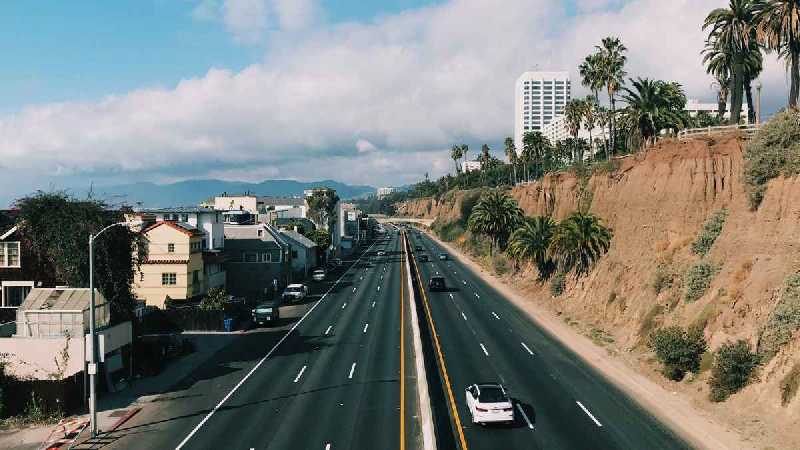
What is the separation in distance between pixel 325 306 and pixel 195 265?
1345 cm

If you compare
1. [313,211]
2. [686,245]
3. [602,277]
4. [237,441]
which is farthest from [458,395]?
[313,211]

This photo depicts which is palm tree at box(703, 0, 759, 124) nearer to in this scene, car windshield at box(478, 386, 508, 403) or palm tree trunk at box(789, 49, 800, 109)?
palm tree trunk at box(789, 49, 800, 109)

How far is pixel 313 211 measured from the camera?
12150cm

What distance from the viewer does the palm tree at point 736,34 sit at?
56719mm

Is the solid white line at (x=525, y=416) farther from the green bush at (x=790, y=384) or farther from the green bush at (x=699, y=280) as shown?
the green bush at (x=699, y=280)

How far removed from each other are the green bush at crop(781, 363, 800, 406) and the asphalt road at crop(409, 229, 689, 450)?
16.7 feet

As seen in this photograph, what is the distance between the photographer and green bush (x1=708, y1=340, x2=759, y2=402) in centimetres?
2816

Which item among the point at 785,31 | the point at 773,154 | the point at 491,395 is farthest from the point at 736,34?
the point at 491,395

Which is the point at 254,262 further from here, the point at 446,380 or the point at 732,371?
the point at 732,371

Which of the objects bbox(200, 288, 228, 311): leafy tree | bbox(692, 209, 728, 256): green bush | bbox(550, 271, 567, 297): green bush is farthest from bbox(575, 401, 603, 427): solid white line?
bbox(550, 271, 567, 297): green bush

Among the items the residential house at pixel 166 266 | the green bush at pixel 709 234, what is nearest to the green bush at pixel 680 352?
the green bush at pixel 709 234

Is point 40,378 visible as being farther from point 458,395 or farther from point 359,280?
point 359,280

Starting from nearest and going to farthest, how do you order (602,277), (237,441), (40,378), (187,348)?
(237,441) → (40,378) → (187,348) → (602,277)

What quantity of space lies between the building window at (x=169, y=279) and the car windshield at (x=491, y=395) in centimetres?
3813
